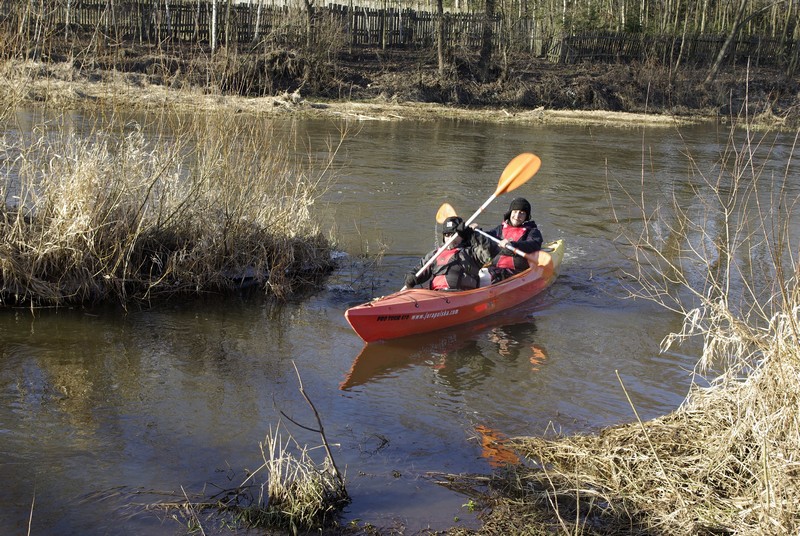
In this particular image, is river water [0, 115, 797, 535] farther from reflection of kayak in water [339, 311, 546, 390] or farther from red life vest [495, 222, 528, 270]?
red life vest [495, 222, 528, 270]

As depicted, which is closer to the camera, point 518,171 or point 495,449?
point 495,449

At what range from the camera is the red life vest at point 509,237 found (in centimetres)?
897

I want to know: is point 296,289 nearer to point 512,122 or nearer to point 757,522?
point 757,522

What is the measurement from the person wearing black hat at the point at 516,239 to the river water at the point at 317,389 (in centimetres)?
45

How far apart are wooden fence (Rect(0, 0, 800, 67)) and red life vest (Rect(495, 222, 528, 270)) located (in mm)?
→ 16230

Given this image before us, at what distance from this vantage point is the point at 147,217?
25.2ft

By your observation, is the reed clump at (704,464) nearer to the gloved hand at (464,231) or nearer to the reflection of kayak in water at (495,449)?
the reflection of kayak in water at (495,449)

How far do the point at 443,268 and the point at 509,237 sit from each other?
1358 mm

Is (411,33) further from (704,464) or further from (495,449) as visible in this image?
(704,464)

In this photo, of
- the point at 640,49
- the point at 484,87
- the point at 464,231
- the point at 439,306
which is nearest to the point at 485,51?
the point at 484,87

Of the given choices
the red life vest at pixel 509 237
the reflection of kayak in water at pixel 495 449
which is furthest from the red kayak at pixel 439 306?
the reflection of kayak in water at pixel 495 449

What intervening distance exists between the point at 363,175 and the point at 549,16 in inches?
709

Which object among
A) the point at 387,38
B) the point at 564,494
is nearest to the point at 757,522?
the point at 564,494

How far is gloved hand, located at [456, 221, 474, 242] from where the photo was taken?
7.86m
